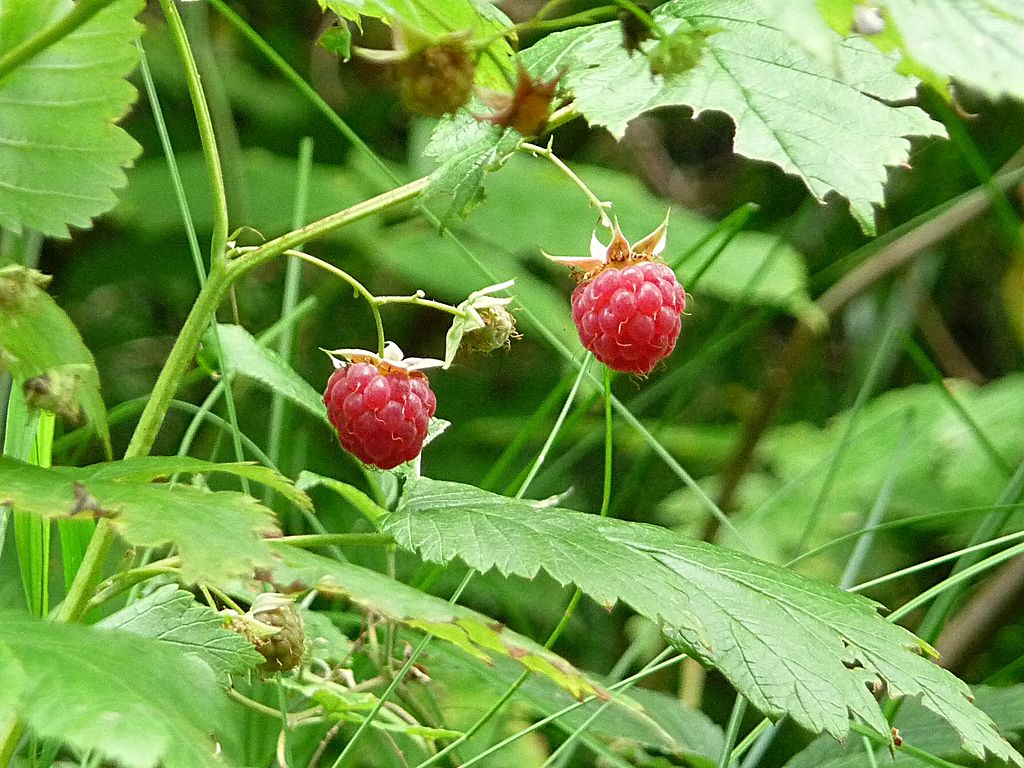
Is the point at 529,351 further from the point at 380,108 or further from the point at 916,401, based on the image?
the point at 916,401

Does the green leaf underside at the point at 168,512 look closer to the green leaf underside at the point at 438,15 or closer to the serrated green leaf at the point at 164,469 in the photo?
the serrated green leaf at the point at 164,469

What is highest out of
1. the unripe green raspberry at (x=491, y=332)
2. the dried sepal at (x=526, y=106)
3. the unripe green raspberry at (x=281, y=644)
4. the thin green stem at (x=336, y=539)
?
the dried sepal at (x=526, y=106)

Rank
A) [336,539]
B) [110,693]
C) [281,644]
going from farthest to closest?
1. [281,644]
2. [336,539]
3. [110,693]

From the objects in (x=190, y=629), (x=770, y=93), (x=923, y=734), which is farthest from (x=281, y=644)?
(x=923, y=734)

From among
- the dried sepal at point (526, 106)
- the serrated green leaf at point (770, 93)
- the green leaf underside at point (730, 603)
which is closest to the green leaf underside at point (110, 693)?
the green leaf underside at point (730, 603)

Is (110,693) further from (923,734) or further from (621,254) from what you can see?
(923,734)
